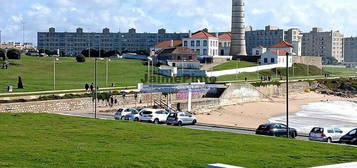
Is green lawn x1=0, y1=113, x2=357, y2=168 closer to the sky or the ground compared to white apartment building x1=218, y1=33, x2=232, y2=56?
closer to the ground

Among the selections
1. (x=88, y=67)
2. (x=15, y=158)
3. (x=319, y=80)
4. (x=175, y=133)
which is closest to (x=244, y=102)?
(x=88, y=67)

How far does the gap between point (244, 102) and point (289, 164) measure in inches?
2229

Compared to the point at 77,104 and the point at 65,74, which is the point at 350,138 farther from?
the point at 65,74

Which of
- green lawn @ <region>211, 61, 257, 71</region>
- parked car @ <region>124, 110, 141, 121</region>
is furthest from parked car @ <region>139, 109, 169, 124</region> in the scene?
green lawn @ <region>211, 61, 257, 71</region>

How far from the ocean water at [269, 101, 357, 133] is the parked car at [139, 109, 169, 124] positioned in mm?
11087

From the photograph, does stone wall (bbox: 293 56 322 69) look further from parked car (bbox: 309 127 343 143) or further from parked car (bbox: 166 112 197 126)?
parked car (bbox: 309 127 343 143)

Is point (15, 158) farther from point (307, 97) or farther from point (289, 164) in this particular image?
point (307, 97)

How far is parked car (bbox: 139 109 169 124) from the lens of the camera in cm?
4027

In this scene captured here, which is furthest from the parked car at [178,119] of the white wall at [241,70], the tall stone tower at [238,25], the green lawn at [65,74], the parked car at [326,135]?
the tall stone tower at [238,25]

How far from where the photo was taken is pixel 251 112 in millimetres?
64875

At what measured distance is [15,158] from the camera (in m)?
16.9

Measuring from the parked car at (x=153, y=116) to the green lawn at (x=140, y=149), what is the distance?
36.5ft

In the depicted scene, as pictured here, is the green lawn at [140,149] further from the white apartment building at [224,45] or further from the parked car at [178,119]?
the white apartment building at [224,45]

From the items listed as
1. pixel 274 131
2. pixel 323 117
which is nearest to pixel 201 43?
pixel 323 117
